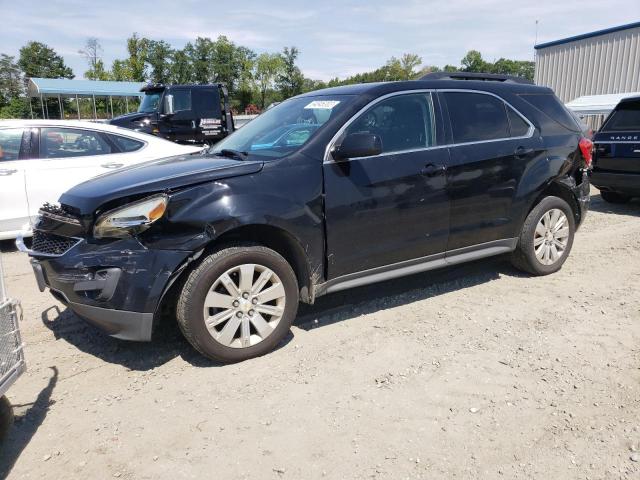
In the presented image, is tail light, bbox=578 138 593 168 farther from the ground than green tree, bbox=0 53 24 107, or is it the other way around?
green tree, bbox=0 53 24 107

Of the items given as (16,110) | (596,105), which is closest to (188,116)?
(596,105)

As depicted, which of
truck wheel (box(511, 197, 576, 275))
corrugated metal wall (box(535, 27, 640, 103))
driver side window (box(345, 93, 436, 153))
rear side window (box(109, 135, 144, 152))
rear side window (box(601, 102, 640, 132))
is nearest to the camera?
driver side window (box(345, 93, 436, 153))

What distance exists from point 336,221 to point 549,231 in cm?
253

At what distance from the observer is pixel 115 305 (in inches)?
120

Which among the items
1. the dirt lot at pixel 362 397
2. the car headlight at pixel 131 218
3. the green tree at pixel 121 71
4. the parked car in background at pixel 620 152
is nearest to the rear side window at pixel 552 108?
the dirt lot at pixel 362 397

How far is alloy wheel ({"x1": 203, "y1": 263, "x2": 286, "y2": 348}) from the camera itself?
10.6ft

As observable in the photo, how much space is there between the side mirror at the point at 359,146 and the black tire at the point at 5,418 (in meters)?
2.50

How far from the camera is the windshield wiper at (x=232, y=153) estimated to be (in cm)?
380

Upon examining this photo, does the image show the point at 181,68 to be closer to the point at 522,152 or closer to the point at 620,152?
the point at 620,152

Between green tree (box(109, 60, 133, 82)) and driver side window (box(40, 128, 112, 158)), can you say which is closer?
driver side window (box(40, 128, 112, 158))

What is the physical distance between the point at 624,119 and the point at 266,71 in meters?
61.4

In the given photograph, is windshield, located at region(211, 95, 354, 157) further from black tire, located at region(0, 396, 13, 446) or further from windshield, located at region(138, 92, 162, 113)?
windshield, located at region(138, 92, 162, 113)

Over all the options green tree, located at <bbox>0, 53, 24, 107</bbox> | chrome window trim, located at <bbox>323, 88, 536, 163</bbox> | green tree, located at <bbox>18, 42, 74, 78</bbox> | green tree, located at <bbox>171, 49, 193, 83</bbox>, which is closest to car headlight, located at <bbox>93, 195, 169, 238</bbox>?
chrome window trim, located at <bbox>323, 88, 536, 163</bbox>

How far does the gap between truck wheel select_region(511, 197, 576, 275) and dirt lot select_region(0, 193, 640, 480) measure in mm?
494
